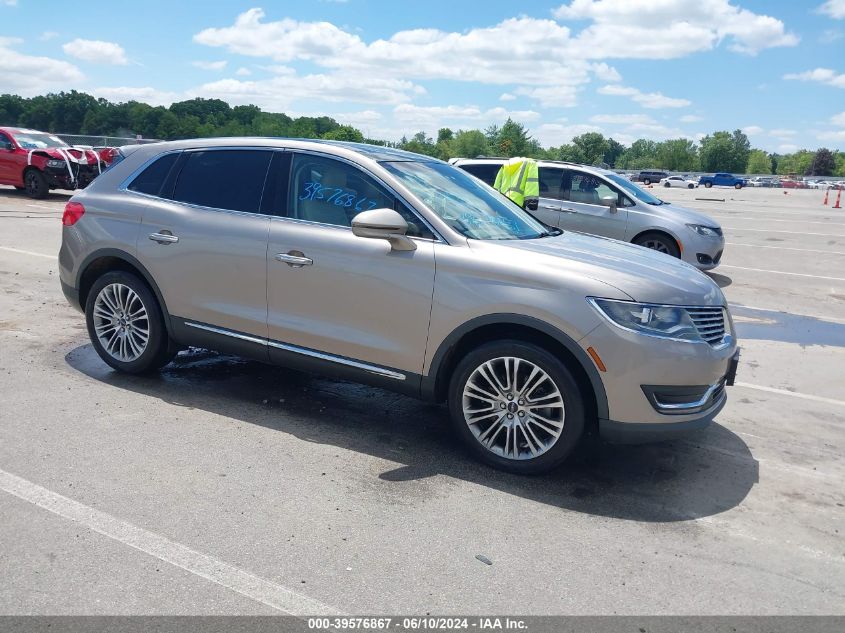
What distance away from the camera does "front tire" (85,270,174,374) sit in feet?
18.5

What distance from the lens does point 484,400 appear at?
14.6 ft

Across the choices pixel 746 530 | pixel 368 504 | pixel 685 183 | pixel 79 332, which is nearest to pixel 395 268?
pixel 368 504

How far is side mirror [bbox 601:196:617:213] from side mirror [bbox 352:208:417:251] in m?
7.85

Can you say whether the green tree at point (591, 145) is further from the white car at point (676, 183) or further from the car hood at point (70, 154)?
the car hood at point (70, 154)

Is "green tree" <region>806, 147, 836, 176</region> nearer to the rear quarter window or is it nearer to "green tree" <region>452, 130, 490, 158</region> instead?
"green tree" <region>452, 130, 490, 158</region>

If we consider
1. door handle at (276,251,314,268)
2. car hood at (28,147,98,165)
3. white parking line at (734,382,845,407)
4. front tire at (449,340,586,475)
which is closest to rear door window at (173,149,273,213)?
door handle at (276,251,314,268)

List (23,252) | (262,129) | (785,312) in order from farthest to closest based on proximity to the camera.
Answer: (262,129) < (23,252) < (785,312)

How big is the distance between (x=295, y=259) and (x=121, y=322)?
1768 mm

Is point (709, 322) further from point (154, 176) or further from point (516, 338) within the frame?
point (154, 176)

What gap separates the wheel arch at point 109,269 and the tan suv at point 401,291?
0.06 feet

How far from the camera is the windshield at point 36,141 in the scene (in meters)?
20.2

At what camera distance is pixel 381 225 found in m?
4.41

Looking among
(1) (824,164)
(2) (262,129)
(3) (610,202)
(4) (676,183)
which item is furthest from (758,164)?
(3) (610,202)

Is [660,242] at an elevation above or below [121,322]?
above
